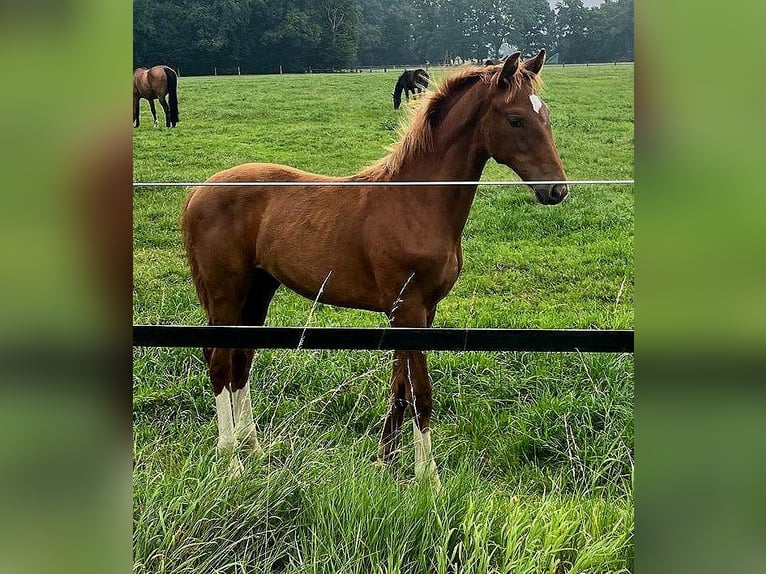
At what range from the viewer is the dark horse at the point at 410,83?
1839 millimetres

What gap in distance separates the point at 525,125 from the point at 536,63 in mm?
165

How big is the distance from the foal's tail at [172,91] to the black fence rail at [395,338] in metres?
0.61

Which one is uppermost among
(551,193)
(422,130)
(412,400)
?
(422,130)

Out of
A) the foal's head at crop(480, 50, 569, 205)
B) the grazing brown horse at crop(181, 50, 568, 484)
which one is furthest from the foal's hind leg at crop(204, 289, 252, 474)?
the foal's head at crop(480, 50, 569, 205)

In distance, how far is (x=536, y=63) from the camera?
1.72m

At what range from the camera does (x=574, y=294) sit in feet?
6.27

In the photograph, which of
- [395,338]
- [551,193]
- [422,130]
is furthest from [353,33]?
[395,338]

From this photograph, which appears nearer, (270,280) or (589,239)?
(589,239)

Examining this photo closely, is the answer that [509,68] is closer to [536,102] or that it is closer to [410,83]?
[536,102]

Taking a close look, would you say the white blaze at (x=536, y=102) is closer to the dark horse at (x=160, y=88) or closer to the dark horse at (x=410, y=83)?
the dark horse at (x=410, y=83)

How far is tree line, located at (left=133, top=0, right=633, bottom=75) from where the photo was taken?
5.67 feet
